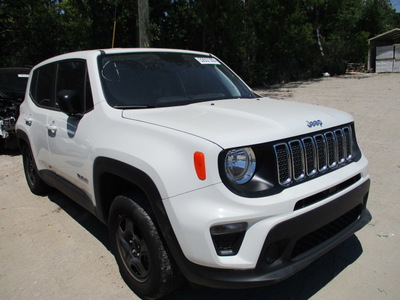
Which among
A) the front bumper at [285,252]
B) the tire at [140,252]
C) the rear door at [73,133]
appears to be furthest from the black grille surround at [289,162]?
the rear door at [73,133]

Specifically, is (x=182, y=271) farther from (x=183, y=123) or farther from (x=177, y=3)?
(x=177, y=3)

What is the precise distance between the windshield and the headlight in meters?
1.13

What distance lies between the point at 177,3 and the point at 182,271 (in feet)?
63.5

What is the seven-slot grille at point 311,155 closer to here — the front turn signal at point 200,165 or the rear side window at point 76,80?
the front turn signal at point 200,165

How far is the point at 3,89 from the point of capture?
281 inches

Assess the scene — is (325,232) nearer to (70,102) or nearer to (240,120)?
(240,120)

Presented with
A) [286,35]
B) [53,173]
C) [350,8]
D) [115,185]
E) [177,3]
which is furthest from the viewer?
[350,8]

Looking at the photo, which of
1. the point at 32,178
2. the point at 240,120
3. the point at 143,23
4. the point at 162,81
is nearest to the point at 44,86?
the point at 32,178

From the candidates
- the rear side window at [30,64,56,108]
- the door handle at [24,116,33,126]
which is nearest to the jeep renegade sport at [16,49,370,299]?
the rear side window at [30,64,56,108]

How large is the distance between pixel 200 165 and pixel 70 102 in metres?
1.56

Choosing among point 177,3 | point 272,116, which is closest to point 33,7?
point 177,3

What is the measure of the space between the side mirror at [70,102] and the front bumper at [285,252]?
1.67 m

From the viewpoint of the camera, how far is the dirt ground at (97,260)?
110 inches

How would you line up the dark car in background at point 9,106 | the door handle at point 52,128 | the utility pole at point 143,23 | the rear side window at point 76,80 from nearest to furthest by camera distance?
the rear side window at point 76,80 < the door handle at point 52,128 < the dark car in background at point 9,106 < the utility pole at point 143,23
